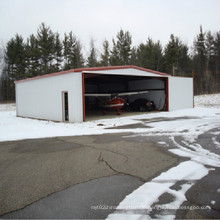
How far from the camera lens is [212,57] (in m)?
40.7

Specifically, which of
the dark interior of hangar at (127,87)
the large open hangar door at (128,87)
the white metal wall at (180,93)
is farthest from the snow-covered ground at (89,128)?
the white metal wall at (180,93)

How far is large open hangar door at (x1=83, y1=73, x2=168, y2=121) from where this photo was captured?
21.3 metres

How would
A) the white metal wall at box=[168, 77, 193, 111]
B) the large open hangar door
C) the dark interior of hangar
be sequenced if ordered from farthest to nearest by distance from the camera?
the dark interior of hangar → the large open hangar door → the white metal wall at box=[168, 77, 193, 111]

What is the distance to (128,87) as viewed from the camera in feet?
86.8

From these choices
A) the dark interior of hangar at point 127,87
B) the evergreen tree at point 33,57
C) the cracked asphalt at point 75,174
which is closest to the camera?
the cracked asphalt at point 75,174

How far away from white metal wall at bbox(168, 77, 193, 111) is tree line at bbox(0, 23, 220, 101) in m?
15.3

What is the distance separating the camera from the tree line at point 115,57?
3712cm

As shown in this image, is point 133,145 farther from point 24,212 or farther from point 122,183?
point 24,212

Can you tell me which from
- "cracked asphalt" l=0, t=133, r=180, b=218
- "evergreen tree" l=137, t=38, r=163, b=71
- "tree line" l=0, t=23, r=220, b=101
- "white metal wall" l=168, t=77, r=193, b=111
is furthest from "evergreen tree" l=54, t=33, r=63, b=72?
"cracked asphalt" l=0, t=133, r=180, b=218

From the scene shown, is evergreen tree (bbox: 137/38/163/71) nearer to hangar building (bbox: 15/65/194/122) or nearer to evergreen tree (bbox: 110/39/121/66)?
evergreen tree (bbox: 110/39/121/66)

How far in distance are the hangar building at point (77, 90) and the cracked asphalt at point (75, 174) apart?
6.87 meters

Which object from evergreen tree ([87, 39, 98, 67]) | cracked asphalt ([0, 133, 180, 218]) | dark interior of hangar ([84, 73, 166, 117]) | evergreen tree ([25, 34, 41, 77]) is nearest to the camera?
cracked asphalt ([0, 133, 180, 218])

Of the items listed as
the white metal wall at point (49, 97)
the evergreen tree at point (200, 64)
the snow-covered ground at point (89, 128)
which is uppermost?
the evergreen tree at point (200, 64)

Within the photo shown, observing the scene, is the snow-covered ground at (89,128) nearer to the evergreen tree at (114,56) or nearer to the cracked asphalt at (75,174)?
the cracked asphalt at (75,174)
